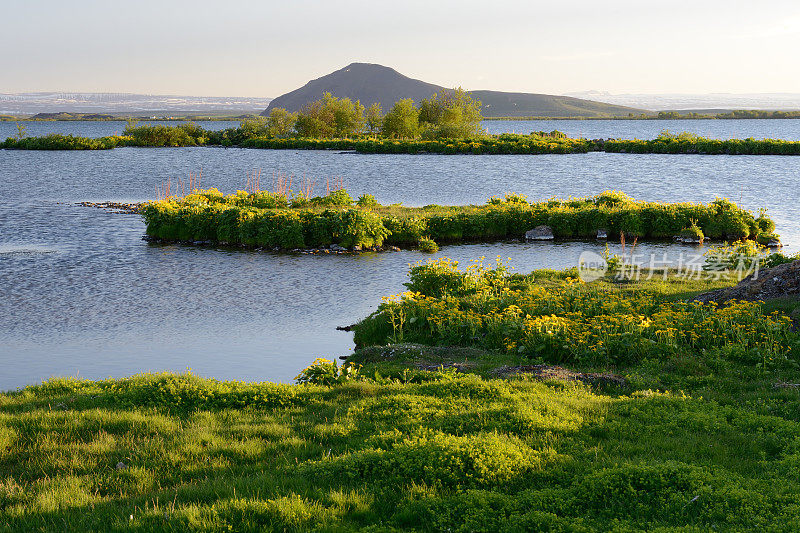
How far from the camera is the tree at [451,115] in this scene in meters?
99.6

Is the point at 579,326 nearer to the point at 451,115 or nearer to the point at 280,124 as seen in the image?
the point at 451,115

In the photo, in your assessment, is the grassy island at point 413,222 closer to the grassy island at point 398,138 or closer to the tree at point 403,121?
the grassy island at point 398,138

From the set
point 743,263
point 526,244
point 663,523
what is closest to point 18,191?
point 526,244

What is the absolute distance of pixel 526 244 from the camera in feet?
96.8

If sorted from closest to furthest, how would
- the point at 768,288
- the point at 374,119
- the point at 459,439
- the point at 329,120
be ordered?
the point at 459,439
the point at 768,288
the point at 329,120
the point at 374,119

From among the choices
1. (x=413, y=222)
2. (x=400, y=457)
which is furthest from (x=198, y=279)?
(x=400, y=457)

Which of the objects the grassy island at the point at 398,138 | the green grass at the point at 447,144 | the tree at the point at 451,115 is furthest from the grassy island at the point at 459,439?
the tree at the point at 451,115

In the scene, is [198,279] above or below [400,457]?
below

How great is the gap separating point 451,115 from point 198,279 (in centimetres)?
8749

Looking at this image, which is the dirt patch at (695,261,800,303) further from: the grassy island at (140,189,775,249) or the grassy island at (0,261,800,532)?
the grassy island at (140,189,775,249)

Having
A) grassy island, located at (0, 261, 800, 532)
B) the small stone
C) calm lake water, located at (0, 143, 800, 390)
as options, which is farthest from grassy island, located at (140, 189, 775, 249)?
grassy island, located at (0, 261, 800, 532)

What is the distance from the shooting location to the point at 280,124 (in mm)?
117938

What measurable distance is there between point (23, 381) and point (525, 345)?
1014 centimetres

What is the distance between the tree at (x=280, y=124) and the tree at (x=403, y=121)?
66.3ft
